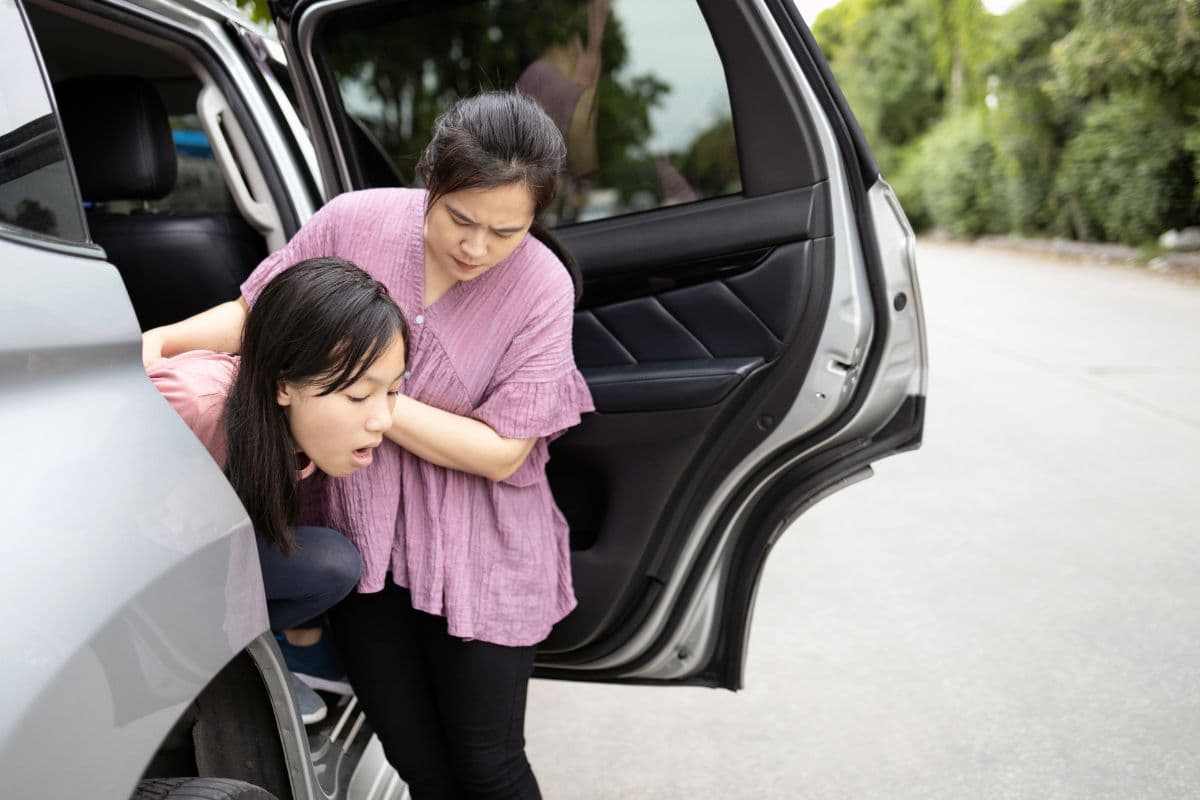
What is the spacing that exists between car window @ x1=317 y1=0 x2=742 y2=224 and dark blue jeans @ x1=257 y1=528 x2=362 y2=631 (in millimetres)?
970

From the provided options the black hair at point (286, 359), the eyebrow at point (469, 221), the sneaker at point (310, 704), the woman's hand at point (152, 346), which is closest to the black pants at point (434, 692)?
the sneaker at point (310, 704)

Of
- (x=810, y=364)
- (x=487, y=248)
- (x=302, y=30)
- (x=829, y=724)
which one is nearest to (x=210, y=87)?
(x=302, y=30)

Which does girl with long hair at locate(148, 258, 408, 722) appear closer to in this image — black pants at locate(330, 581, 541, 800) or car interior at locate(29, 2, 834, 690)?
black pants at locate(330, 581, 541, 800)

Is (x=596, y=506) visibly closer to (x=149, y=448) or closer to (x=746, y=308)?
(x=746, y=308)

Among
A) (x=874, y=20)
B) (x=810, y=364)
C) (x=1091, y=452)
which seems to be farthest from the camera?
(x=874, y=20)

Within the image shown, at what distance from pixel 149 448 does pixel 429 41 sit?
1.34 metres

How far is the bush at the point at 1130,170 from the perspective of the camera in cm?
1410

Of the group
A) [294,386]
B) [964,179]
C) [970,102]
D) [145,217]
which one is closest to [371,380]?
[294,386]

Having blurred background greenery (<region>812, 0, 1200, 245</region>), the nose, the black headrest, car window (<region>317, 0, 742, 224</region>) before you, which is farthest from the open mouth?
blurred background greenery (<region>812, 0, 1200, 245</region>)

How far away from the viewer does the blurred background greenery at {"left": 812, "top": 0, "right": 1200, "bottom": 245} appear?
12.9m

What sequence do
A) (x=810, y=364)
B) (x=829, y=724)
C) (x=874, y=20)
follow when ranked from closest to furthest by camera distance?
1. (x=810, y=364)
2. (x=829, y=724)
3. (x=874, y=20)

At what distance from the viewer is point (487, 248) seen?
1.75 metres

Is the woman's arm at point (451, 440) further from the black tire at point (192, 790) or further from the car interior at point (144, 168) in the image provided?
the car interior at point (144, 168)

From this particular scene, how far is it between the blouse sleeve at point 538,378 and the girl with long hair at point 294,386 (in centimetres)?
22
